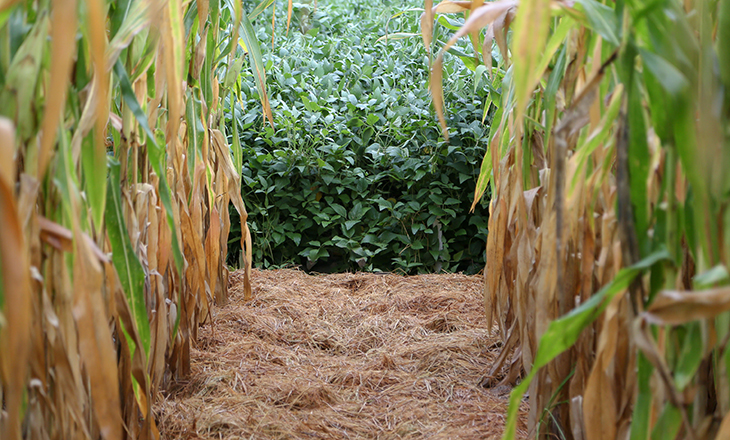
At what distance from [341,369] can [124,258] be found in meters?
0.85

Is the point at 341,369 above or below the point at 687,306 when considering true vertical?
below

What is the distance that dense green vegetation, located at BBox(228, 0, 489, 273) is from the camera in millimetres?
2664

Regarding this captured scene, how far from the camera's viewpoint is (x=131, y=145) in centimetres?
83

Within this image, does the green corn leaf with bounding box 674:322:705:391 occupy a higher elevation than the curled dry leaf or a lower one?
lower

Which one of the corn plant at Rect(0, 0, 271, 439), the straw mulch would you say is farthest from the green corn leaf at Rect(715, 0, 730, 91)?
the straw mulch

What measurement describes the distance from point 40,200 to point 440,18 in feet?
3.50

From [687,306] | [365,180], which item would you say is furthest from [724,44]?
[365,180]

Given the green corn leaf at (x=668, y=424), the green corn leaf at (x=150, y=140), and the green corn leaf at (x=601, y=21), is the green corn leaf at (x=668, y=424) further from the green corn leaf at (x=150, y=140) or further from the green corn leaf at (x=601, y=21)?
the green corn leaf at (x=150, y=140)

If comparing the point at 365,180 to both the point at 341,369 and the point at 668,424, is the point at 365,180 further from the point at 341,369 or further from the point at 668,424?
the point at 668,424

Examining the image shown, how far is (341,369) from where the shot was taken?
1.41 meters

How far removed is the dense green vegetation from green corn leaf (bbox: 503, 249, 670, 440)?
211cm

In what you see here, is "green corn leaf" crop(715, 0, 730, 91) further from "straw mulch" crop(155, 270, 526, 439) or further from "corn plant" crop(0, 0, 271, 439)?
"straw mulch" crop(155, 270, 526, 439)

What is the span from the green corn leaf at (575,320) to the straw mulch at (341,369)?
0.56m

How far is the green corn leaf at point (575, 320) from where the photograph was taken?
47 centimetres
